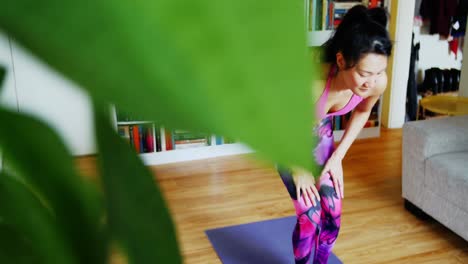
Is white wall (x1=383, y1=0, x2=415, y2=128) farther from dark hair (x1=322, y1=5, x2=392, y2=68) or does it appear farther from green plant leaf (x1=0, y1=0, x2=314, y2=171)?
green plant leaf (x1=0, y1=0, x2=314, y2=171)

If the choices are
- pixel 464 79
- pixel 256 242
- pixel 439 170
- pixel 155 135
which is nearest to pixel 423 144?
pixel 439 170

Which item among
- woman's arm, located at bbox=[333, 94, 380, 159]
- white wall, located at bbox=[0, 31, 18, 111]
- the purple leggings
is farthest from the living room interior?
white wall, located at bbox=[0, 31, 18, 111]

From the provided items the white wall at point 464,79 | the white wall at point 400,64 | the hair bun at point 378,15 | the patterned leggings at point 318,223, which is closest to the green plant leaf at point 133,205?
the hair bun at point 378,15

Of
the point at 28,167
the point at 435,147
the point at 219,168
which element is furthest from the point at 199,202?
the point at 28,167

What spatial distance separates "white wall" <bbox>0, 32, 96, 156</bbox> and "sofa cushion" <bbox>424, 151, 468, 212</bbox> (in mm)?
2285

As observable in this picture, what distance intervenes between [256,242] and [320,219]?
426 millimetres

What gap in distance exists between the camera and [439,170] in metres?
2.30

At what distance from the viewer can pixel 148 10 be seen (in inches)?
2.5

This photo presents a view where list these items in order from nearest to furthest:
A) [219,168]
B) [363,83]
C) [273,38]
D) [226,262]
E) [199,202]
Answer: [273,38] → [363,83] → [226,262] → [199,202] → [219,168]

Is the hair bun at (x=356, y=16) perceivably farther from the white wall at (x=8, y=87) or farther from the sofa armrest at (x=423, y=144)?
the white wall at (x=8, y=87)

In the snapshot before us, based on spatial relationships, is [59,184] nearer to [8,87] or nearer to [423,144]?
[8,87]

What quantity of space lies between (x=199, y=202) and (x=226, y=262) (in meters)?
0.56

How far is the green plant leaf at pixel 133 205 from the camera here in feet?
0.29

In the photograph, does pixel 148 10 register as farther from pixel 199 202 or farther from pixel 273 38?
pixel 199 202
